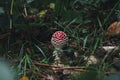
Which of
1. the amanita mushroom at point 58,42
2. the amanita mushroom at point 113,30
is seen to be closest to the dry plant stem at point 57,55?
the amanita mushroom at point 58,42

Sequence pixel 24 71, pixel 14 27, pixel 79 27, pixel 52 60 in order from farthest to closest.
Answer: pixel 79 27 < pixel 14 27 < pixel 52 60 < pixel 24 71

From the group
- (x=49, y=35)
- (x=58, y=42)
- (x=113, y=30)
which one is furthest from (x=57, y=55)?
(x=113, y=30)

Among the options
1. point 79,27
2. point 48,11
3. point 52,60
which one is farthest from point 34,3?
point 52,60

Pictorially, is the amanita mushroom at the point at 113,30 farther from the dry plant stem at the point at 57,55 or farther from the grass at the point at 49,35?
the dry plant stem at the point at 57,55

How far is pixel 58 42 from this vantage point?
192 centimetres

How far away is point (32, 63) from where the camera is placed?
187 cm

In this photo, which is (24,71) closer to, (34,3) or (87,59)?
(87,59)

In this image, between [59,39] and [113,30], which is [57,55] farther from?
[113,30]

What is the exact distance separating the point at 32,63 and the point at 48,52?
0.21 metres

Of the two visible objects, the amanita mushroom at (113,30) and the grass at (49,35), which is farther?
the amanita mushroom at (113,30)

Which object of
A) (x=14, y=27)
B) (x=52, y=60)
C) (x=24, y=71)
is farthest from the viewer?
(x=14, y=27)

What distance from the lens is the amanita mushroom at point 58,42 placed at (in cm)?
191

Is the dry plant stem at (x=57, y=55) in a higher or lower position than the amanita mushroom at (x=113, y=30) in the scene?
lower

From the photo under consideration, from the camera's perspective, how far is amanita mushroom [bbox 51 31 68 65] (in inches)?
75.3
